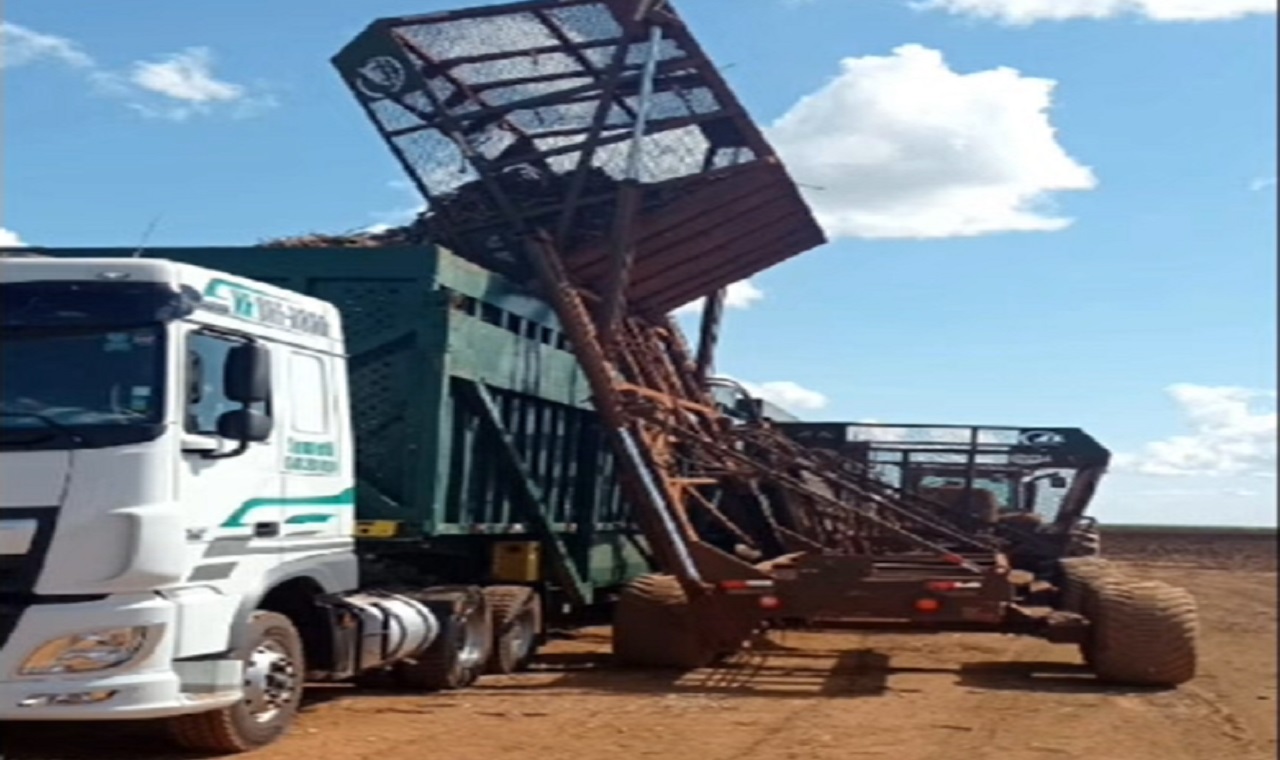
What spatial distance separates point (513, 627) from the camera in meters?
11.4

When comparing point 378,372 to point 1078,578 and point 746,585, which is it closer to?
point 746,585

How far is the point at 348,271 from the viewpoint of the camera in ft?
32.4

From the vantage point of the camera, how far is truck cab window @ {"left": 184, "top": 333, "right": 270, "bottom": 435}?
725 centimetres

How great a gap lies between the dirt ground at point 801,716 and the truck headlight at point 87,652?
1032 millimetres

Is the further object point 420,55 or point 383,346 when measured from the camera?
point 420,55

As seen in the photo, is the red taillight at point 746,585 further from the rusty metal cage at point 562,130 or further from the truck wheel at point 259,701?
the truck wheel at point 259,701

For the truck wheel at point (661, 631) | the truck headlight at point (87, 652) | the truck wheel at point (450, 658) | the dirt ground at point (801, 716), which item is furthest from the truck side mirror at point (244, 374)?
the truck wheel at point (661, 631)

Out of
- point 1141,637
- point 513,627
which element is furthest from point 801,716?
point 1141,637

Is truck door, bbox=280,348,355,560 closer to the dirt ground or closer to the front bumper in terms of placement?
the dirt ground

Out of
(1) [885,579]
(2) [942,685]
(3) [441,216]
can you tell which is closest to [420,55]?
(3) [441,216]

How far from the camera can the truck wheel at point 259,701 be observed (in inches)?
295

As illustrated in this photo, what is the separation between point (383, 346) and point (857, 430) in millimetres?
7069

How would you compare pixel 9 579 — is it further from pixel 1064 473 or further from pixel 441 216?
pixel 1064 473

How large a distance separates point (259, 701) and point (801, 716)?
3.20 m
